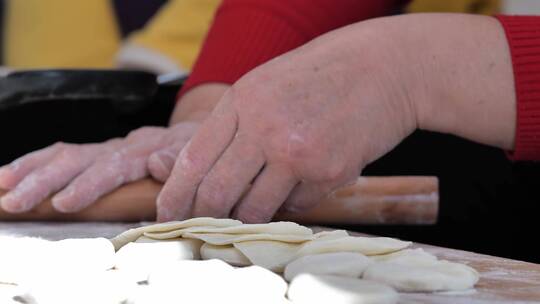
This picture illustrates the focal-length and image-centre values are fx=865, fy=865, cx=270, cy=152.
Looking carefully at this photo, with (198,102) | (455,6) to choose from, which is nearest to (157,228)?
Answer: (198,102)

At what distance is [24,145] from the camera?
1.60 m

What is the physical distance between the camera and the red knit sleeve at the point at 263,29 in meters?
1.55

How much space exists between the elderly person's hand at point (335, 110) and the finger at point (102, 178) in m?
0.14

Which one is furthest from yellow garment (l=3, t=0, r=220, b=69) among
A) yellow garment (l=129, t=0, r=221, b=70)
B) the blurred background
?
the blurred background

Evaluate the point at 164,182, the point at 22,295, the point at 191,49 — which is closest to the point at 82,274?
the point at 22,295

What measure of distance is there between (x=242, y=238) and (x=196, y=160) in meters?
0.22

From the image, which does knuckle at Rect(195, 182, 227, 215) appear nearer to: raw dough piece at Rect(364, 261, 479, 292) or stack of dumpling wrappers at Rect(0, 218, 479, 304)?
stack of dumpling wrappers at Rect(0, 218, 479, 304)

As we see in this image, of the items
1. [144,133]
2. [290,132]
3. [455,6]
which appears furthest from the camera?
[455,6]

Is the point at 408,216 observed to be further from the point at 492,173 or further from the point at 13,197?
the point at 13,197

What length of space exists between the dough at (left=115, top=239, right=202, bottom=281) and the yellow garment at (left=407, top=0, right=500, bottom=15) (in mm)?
1058

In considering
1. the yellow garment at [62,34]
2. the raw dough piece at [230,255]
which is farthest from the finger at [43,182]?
the yellow garment at [62,34]

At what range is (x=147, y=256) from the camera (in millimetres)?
886

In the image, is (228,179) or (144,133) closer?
(228,179)

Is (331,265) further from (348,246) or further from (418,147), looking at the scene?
(418,147)
